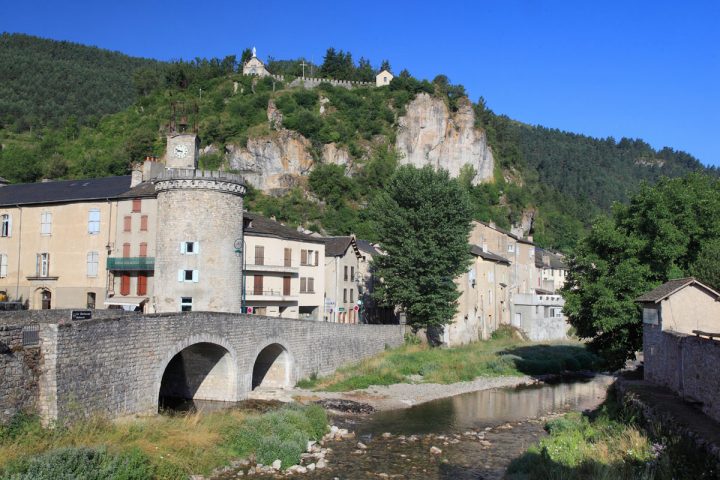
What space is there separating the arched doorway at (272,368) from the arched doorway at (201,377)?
12.0ft

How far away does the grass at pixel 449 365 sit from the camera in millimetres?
36062

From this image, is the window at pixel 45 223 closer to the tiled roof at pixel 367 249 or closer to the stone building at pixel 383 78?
the tiled roof at pixel 367 249

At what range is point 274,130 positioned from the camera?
99.9 meters

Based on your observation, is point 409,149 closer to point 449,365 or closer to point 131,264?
point 449,365

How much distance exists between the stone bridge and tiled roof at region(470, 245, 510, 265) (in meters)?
19.9

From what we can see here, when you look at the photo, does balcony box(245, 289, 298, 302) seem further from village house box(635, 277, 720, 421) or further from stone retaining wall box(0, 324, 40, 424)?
village house box(635, 277, 720, 421)

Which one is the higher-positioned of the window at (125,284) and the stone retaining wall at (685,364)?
the window at (125,284)

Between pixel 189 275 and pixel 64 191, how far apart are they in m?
14.8

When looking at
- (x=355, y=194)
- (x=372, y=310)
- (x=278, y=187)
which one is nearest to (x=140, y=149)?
(x=278, y=187)

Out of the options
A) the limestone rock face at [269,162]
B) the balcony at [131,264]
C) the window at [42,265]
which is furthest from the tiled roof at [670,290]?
the limestone rock face at [269,162]

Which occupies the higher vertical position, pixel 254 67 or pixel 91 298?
pixel 254 67

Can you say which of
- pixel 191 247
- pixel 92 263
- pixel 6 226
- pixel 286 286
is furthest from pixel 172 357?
pixel 6 226

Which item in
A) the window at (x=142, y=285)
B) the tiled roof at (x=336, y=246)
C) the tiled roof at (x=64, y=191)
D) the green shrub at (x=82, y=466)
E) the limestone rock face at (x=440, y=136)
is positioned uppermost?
the limestone rock face at (x=440, y=136)

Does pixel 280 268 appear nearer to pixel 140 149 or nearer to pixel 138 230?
pixel 138 230
